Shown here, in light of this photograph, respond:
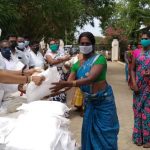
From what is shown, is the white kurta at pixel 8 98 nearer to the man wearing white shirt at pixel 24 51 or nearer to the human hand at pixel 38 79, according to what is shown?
the human hand at pixel 38 79

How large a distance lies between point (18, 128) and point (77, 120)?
4957 millimetres

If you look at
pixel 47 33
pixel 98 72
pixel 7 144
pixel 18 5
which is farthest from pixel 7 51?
pixel 47 33

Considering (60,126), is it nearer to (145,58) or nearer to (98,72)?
(98,72)

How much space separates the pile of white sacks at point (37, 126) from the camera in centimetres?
314

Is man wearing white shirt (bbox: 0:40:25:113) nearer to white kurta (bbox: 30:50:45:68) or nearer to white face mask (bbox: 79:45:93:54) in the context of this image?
white face mask (bbox: 79:45:93:54)

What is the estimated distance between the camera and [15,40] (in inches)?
310

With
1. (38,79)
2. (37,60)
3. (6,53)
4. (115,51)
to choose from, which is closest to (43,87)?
(38,79)

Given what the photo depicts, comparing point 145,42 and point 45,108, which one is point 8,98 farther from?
point 145,42

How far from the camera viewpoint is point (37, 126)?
3348mm

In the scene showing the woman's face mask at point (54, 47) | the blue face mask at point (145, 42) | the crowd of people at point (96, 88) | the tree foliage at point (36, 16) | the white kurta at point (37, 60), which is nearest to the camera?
the crowd of people at point (96, 88)

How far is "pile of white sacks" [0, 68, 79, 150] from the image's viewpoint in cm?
314

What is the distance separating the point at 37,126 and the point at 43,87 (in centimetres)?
62

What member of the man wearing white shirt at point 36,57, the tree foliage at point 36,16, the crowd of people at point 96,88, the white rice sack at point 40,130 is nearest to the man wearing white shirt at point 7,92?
the crowd of people at point 96,88

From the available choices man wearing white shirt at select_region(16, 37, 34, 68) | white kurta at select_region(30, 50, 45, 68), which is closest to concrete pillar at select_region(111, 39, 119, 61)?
white kurta at select_region(30, 50, 45, 68)
